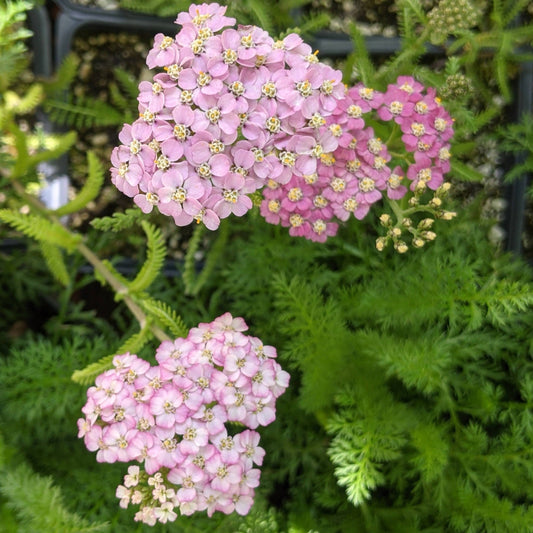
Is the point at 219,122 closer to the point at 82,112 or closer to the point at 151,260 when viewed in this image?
the point at 151,260

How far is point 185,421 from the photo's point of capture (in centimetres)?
137

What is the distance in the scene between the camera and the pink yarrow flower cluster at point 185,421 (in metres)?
1.36

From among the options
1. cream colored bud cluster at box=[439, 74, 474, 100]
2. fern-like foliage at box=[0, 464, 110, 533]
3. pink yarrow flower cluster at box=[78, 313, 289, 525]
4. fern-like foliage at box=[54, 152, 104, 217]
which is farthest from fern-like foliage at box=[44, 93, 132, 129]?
fern-like foliage at box=[0, 464, 110, 533]

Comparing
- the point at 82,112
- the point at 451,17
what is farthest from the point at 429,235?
the point at 82,112

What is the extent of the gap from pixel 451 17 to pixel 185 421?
1332 mm

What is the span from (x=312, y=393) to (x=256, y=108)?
0.81 m

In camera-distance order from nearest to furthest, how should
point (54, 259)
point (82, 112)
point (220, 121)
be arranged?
point (220, 121)
point (54, 259)
point (82, 112)

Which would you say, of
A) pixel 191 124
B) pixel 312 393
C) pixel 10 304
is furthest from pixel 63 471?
pixel 191 124

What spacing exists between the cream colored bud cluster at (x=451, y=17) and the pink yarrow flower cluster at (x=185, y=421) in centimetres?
107

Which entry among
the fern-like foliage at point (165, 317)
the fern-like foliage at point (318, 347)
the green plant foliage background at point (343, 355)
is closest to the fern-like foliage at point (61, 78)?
the green plant foliage background at point (343, 355)

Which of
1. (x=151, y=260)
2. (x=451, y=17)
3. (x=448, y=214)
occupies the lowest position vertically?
(x=151, y=260)

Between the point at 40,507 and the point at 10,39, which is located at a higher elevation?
the point at 10,39

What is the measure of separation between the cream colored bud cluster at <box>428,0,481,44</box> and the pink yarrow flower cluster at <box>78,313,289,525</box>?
3.50 ft

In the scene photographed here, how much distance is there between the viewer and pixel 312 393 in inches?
65.4
